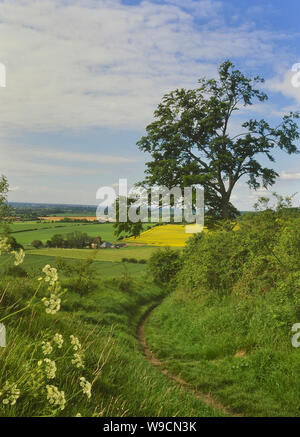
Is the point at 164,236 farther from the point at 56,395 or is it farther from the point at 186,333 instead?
the point at 56,395

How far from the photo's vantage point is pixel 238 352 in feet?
33.8

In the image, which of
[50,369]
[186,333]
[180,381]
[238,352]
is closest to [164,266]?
[186,333]

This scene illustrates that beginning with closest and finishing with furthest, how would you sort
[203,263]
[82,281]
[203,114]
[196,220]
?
[203,263]
[82,281]
[196,220]
[203,114]

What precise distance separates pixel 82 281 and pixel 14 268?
3.61 meters

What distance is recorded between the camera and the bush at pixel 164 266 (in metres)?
25.7

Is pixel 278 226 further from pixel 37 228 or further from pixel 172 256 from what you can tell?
pixel 37 228

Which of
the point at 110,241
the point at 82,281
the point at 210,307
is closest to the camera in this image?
the point at 210,307

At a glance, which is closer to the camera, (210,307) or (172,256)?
(210,307)

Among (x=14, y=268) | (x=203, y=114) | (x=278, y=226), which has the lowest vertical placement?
(x=14, y=268)

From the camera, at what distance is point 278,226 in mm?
15719

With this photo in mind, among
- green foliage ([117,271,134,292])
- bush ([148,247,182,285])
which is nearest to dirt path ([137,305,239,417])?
green foliage ([117,271,134,292])

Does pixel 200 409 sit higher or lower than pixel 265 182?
lower

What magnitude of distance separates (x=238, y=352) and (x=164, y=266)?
15.5 meters
